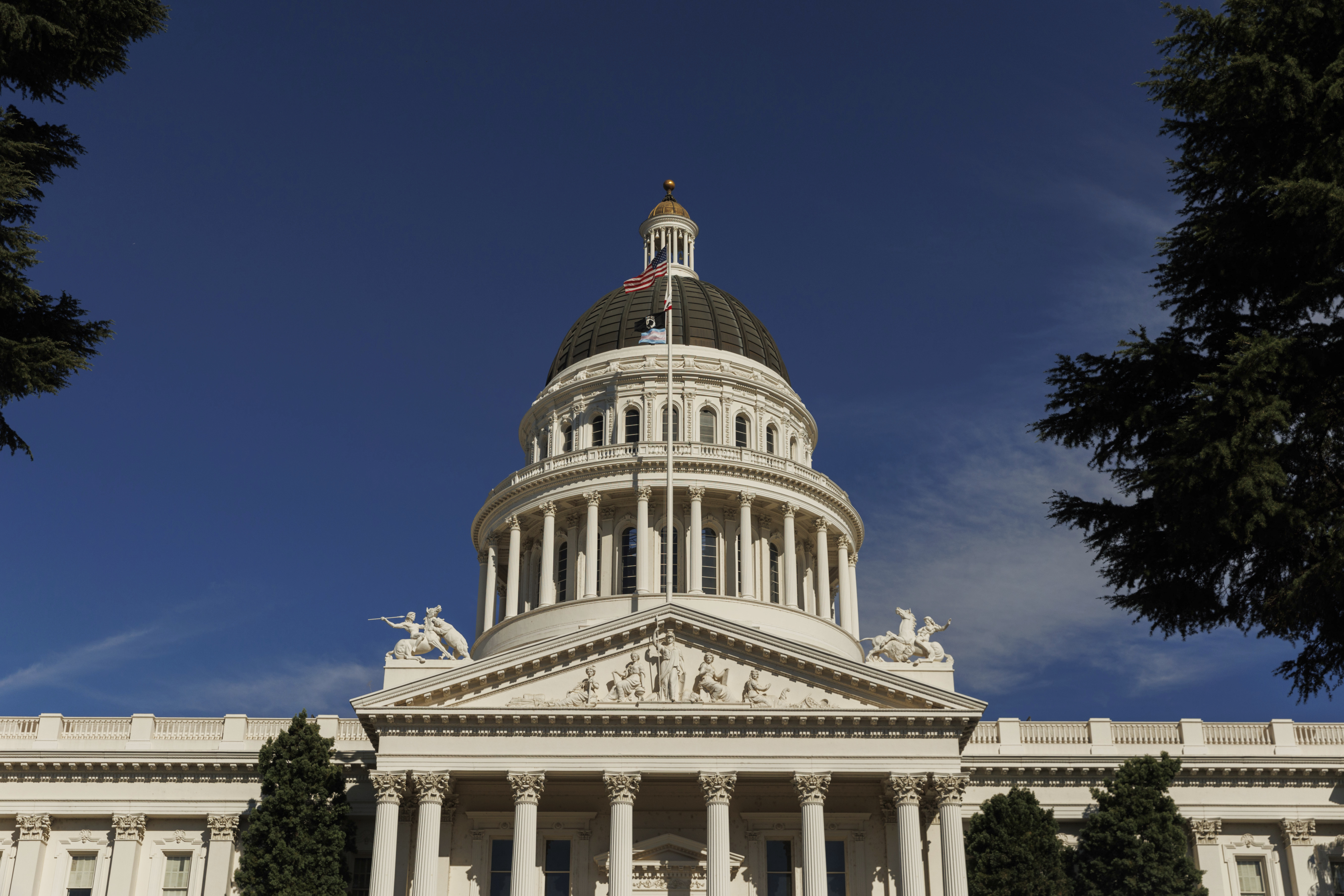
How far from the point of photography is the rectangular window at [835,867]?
4094 cm

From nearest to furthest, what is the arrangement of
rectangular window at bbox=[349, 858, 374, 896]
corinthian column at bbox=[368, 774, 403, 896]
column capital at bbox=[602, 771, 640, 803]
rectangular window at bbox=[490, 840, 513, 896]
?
corinthian column at bbox=[368, 774, 403, 896] → column capital at bbox=[602, 771, 640, 803] → rectangular window at bbox=[490, 840, 513, 896] → rectangular window at bbox=[349, 858, 374, 896]

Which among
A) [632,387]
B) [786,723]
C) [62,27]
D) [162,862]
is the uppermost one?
[632,387]

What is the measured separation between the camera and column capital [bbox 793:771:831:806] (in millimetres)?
38125

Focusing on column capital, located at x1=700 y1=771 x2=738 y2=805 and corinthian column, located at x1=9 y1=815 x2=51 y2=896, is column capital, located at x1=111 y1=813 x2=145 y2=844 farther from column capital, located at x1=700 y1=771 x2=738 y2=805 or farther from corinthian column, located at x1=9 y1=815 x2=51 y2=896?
column capital, located at x1=700 y1=771 x2=738 y2=805

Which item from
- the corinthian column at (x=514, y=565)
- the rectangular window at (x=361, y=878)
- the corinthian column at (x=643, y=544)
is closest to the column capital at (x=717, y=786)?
the rectangular window at (x=361, y=878)

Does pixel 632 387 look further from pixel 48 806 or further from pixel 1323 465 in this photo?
pixel 1323 465

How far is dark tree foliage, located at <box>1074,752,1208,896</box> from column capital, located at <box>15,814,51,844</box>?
94.4ft

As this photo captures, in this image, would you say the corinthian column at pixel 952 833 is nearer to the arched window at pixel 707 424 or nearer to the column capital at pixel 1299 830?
the column capital at pixel 1299 830

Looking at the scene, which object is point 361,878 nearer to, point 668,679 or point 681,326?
point 668,679

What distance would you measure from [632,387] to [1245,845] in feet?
98.7

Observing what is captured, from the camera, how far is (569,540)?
57.6m

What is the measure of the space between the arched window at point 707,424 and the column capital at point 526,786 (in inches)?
945

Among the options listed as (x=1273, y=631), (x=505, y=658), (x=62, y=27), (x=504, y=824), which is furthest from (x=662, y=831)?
(x=62, y=27)

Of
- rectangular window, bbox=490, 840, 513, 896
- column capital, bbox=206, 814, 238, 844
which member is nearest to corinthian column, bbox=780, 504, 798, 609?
rectangular window, bbox=490, 840, 513, 896
